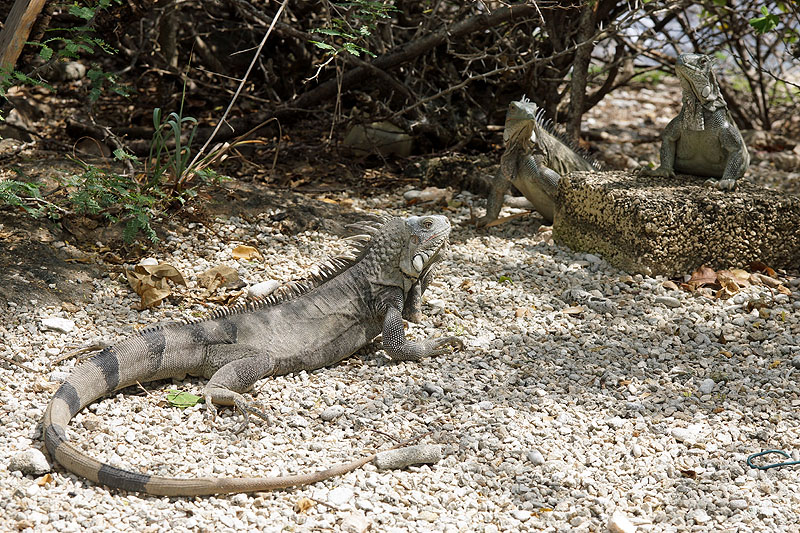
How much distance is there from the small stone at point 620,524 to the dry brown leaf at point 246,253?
117 inches

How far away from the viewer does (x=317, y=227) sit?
584cm

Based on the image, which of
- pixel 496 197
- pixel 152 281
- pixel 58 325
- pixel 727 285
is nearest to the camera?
pixel 58 325

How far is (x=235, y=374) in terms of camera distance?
388cm

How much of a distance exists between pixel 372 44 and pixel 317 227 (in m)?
1.91

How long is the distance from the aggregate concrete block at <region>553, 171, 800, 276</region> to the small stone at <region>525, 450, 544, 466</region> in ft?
7.25

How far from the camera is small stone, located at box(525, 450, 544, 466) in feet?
11.6

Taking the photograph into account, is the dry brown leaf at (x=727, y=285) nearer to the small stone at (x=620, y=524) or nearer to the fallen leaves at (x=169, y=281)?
the small stone at (x=620, y=524)

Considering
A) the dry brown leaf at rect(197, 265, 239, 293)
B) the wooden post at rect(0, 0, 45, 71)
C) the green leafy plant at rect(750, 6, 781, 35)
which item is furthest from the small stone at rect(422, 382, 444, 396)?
the green leafy plant at rect(750, 6, 781, 35)

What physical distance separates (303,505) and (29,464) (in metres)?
1.09

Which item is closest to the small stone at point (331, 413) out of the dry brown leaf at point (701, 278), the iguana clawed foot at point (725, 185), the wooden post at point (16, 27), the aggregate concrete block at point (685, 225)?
the aggregate concrete block at point (685, 225)

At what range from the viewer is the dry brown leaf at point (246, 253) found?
532 centimetres

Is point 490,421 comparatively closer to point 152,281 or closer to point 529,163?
point 152,281

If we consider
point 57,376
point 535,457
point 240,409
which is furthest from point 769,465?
point 57,376

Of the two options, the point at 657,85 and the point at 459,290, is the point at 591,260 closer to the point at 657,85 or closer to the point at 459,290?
the point at 459,290
